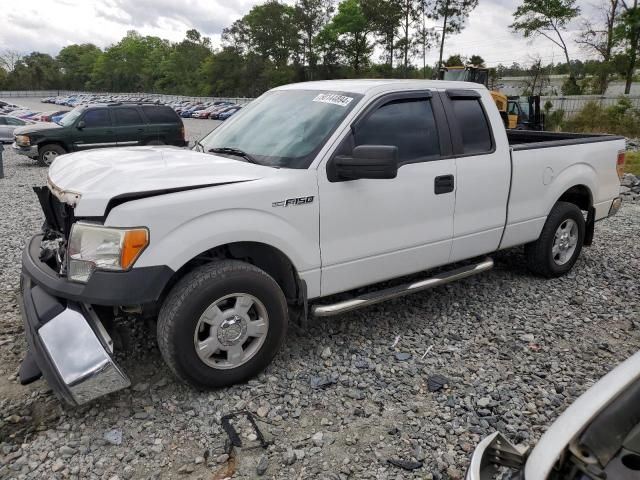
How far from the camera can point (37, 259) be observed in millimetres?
3367

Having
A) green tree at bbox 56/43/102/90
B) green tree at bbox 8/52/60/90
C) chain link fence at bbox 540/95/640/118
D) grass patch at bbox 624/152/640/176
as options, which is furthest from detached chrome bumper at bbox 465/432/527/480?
green tree at bbox 56/43/102/90

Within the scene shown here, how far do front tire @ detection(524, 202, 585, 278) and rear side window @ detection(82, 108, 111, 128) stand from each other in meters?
13.0

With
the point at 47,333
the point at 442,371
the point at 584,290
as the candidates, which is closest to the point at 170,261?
the point at 47,333

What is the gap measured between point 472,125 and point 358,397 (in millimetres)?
2441

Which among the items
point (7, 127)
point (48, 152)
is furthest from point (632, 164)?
point (7, 127)

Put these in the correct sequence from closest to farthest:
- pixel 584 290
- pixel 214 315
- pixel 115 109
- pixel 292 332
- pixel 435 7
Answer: pixel 214 315
pixel 292 332
pixel 584 290
pixel 115 109
pixel 435 7

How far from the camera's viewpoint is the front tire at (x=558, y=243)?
505 cm

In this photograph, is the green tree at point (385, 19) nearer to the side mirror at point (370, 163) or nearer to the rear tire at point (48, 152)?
the rear tire at point (48, 152)

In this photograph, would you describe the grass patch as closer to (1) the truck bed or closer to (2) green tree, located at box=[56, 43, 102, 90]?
(1) the truck bed

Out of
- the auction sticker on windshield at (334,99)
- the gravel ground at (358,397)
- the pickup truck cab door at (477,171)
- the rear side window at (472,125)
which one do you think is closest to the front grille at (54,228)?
the gravel ground at (358,397)

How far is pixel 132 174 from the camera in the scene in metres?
3.05

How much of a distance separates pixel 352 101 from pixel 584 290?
10.2ft

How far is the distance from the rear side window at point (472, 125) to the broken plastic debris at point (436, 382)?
179 centimetres

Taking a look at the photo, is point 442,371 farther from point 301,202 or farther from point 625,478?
point 625,478
